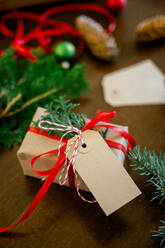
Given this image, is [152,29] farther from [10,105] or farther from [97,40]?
[10,105]

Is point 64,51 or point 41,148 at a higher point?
point 64,51

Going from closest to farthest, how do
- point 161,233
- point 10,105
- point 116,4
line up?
1. point 161,233
2. point 10,105
3. point 116,4

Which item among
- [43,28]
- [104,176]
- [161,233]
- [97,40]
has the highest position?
[43,28]

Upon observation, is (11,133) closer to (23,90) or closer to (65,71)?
(23,90)

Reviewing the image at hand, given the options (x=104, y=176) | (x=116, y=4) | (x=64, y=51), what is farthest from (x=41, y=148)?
(x=116, y=4)

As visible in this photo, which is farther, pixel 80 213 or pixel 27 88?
pixel 27 88

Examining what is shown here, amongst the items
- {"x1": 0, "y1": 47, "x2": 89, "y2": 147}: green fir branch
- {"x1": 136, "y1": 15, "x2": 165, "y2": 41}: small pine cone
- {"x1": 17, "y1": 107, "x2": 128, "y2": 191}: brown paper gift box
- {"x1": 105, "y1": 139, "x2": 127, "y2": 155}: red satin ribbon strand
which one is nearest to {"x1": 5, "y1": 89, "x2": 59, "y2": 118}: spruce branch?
{"x1": 0, "y1": 47, "x2": 89, "y2": 147}: green fir branch

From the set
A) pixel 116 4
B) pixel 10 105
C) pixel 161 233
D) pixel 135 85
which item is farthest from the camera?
pixel 116 4

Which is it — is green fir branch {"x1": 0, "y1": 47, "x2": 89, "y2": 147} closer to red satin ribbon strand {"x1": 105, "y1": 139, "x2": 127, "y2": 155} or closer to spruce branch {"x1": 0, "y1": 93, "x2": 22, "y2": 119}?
spruce branch {"x1": 0, "y1": 93, "x2": 22, "y2": 119}
